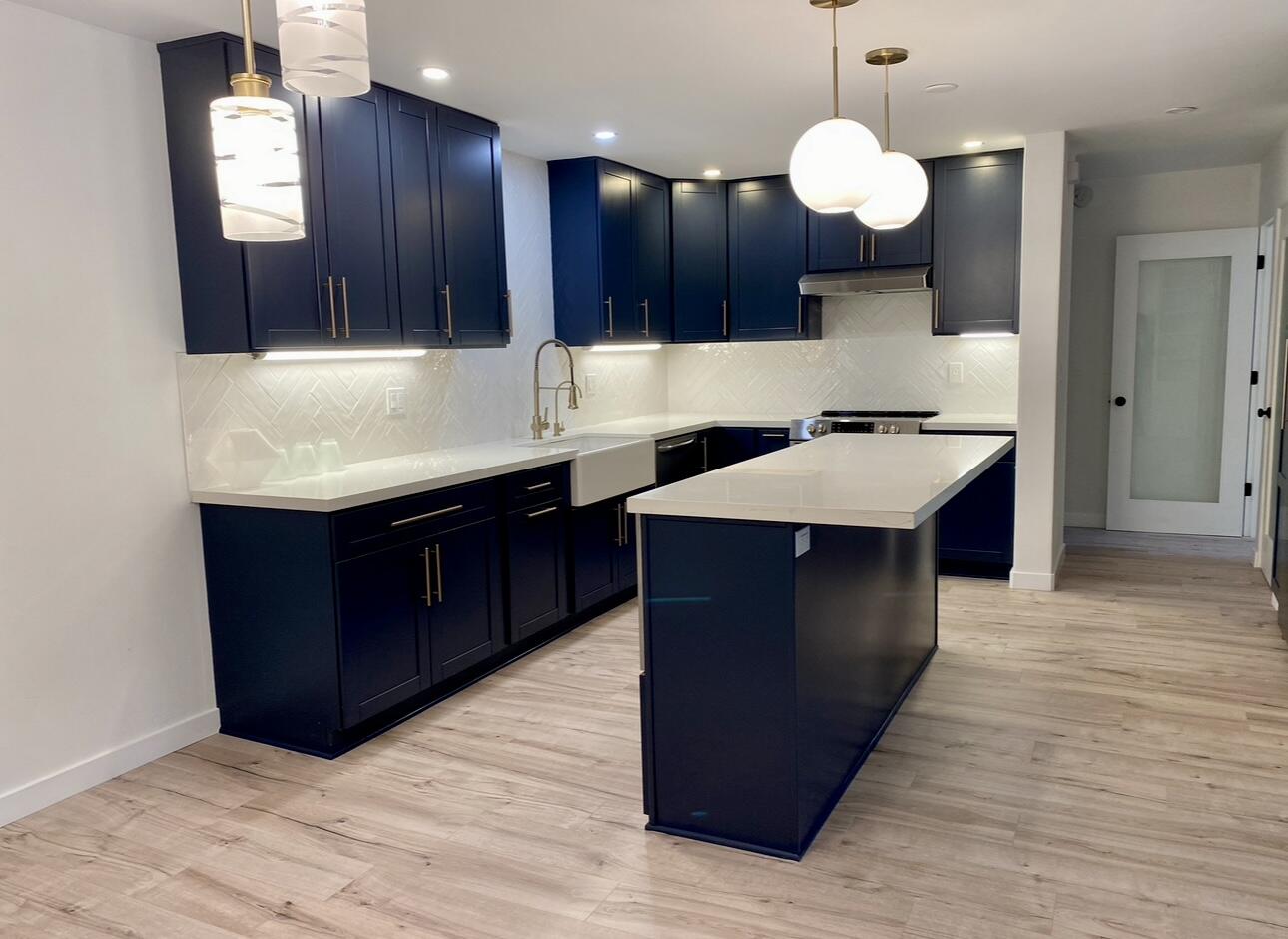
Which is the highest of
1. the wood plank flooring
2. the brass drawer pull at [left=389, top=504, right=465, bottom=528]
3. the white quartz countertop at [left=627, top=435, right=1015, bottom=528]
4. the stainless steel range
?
the white quartz countertop at [left=627, top=435, right=1015, bottom=528]

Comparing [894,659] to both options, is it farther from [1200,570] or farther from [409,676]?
[1200,570]

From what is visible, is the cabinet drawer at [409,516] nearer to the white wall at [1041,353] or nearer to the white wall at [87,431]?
the white wall at [87,431]

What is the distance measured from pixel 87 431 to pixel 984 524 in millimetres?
4500

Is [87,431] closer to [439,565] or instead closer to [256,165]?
[439,565]

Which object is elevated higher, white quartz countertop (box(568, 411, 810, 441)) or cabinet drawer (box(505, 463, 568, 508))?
white quartz countertop (box(568, 411, 810, 441))

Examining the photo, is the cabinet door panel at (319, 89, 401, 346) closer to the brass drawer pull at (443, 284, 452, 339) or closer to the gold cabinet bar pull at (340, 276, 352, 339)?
the gold cabinet bar pull at (340, 276, 352, 339)

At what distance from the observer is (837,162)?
8.23 ft

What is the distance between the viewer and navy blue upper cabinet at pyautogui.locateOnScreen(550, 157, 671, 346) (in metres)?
5.42

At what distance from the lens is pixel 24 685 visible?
9.77 feet

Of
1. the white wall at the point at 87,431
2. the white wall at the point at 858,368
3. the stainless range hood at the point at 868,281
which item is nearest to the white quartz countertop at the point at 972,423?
the white wall at the point at 858,368

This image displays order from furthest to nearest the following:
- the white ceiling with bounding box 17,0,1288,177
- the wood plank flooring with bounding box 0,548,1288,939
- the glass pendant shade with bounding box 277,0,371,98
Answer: the white ceiling with bounding box 17,0,1288,177 → the wood plank flooring with bounding box 0,548,1288,939 → the glass pendant shade with bounding box 277,0,371,98

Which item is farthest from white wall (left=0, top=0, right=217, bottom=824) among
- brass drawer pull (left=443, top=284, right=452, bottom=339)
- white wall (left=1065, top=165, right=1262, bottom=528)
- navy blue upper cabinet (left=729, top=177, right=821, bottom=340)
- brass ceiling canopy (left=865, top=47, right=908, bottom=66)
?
white wall (left=1065, top=165, right=1262, bottom=528)

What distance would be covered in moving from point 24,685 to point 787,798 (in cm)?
236

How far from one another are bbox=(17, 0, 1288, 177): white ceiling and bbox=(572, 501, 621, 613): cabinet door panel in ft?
6.24
